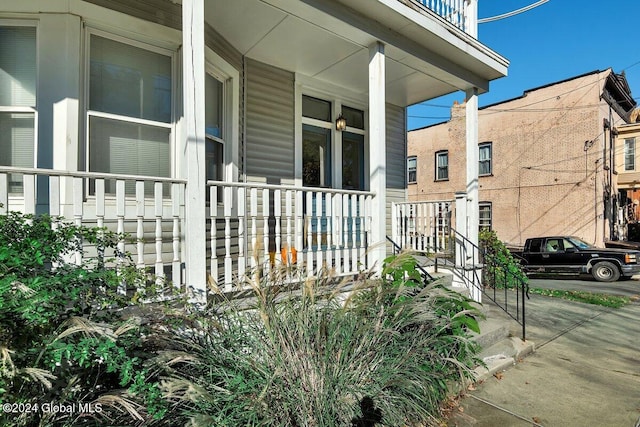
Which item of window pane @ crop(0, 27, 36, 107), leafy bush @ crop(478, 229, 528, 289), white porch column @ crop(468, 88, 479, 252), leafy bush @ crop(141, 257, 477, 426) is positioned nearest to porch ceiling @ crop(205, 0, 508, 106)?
white porch column @ crop(468, 88, 479, 252)

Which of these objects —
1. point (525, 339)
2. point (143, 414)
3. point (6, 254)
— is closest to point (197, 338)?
point (143, 414)

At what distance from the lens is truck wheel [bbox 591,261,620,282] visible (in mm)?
10031

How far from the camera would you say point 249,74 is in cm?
479

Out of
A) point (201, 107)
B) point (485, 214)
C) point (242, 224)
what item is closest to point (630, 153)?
point (485, 214)

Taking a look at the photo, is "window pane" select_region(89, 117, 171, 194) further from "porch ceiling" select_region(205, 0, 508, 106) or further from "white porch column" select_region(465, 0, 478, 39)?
"white porch column" select_region(465, 0, 478, 39)

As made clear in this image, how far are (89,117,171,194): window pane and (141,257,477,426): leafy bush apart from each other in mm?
1764

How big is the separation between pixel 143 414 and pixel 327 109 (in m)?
5.09

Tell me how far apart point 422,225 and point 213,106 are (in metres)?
3.82

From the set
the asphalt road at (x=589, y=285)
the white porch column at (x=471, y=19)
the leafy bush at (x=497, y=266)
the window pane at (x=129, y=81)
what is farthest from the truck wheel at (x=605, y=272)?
the window pane at (x=129, y=81)

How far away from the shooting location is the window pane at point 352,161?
20.3 feet

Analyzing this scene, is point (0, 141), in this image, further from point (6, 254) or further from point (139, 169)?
point (6, 254)

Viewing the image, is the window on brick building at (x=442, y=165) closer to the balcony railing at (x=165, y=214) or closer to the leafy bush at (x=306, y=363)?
the balcony railing at (x=165, y=214)

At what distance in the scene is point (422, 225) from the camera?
19.5 feet

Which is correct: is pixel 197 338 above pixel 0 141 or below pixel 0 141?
below
